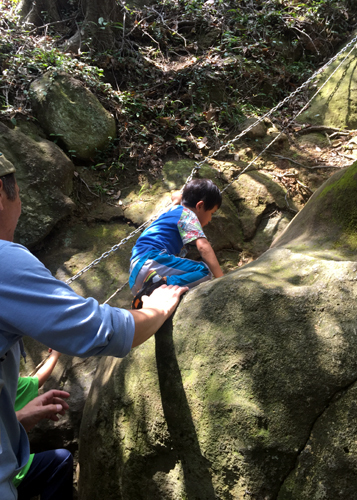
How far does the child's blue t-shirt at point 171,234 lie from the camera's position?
123 inches

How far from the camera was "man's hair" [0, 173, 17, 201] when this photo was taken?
5.09 feet

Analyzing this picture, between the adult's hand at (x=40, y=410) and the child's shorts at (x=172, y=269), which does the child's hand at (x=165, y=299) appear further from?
the adult's hand at (x=40, y=410)

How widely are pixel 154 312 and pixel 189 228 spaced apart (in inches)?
60.1

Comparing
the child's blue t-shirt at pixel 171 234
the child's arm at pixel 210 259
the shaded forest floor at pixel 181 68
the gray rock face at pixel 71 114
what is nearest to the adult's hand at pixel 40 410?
the child's blue t-shirt at pixel 171 234

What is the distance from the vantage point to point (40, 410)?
1.94 m

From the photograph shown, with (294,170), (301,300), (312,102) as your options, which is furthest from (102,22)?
(301,300)

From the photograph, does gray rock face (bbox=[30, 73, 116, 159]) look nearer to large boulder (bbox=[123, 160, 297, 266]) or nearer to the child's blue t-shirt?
large boulder (bbox=[123, 160, 297, 266])

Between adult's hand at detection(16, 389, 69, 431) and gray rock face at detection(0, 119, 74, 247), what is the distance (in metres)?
2.41

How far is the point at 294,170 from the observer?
4.81 m

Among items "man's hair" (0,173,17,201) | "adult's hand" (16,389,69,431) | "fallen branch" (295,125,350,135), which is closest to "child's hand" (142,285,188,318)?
"adult's hand" (16,389,69,431)

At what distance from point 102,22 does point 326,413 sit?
6.53 metres

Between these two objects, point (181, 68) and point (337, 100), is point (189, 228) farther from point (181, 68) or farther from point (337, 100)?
point (337, 100)

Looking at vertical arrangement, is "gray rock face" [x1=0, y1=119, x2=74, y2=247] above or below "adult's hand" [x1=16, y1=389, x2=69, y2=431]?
above

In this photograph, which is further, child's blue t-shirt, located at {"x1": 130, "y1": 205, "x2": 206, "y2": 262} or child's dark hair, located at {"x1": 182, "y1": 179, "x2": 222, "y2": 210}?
child's dark hair, located at {"x1": 182, "y1": 179, "x2": 222, "y2": 210}
